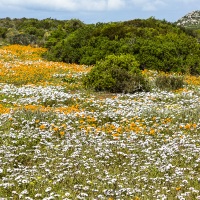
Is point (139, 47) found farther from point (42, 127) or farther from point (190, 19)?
point (190, 19)

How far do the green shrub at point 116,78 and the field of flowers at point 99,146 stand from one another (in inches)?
43.2

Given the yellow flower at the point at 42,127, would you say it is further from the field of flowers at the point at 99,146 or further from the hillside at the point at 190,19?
the hillside at the point at 190,19

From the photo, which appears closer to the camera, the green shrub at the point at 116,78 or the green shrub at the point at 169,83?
the green shrub at the point at 116,78

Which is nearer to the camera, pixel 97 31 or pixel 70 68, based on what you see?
pixel 70 68

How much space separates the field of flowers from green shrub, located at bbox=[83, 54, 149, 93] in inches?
43.2

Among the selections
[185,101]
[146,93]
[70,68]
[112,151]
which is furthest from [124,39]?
[112,151]

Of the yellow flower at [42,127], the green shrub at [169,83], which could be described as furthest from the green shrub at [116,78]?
the yellow flower at [42,127]

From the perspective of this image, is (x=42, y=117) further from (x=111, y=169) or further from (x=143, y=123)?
(x=111, y=169)

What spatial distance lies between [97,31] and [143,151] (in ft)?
65.8

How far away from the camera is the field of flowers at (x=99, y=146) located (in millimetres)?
7320

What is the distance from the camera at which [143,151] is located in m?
9.48

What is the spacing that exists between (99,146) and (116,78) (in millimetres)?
8494

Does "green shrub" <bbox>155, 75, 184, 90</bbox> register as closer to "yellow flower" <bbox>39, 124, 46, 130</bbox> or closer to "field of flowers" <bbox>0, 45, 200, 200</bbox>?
"field of flowers" <bbox>0, 45, 200, 200</bbox>

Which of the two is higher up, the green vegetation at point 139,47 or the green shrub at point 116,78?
the green vegetation at point 139,47
